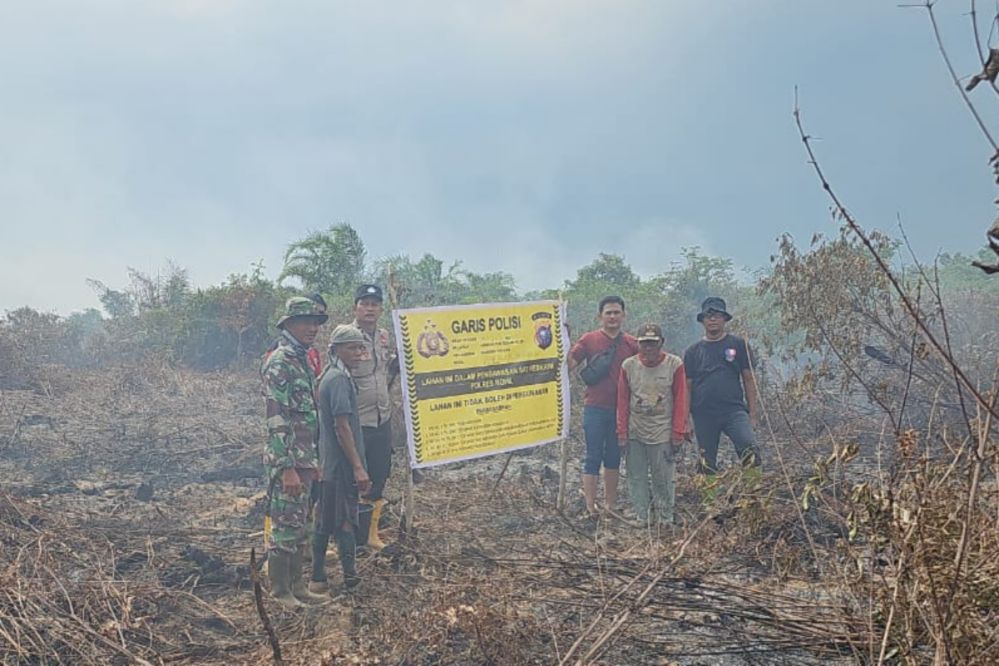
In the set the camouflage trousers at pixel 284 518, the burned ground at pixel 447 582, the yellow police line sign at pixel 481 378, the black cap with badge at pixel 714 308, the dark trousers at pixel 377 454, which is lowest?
the burned ground at pixel 447 582

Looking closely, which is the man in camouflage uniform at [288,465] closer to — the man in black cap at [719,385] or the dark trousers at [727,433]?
the dark trousers at [727,433]

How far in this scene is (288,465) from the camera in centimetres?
379

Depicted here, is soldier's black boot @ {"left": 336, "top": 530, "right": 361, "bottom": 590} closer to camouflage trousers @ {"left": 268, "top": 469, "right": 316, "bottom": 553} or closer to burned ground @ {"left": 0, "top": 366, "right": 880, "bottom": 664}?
burned ground @ {"left": 0, "top": 366, "right": 880, "bottom": 664}

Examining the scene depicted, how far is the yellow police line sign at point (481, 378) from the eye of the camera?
457cm

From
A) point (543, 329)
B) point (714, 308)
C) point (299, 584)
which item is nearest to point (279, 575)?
point (299, 584)

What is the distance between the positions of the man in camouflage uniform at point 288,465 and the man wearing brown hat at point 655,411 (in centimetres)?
241

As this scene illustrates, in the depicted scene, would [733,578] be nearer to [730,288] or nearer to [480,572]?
[480,572]

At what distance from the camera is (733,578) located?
383cm

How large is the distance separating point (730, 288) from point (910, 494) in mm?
19684

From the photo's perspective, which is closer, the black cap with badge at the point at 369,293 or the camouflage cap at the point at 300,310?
the camouflage cap at the point at 300,310

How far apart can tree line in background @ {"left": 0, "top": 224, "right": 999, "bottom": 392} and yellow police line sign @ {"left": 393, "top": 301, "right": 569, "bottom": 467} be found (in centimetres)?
302

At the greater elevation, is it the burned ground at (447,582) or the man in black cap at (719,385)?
the man in black cap at (719,385)

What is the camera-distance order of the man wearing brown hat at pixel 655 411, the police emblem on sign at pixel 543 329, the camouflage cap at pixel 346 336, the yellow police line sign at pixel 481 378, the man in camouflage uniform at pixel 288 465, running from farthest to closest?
the police emblem on sign at pixel 543 329 → the man wearing brown hat at pixel 655 411 → the yellow police line sign at pixel 481 378 → the camouflage cap at pixel 346 336 → the man in camouflage uniform at pixel 288 465

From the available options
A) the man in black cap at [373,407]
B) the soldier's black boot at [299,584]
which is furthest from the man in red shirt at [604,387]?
the soldier's black boot at [299,584]
